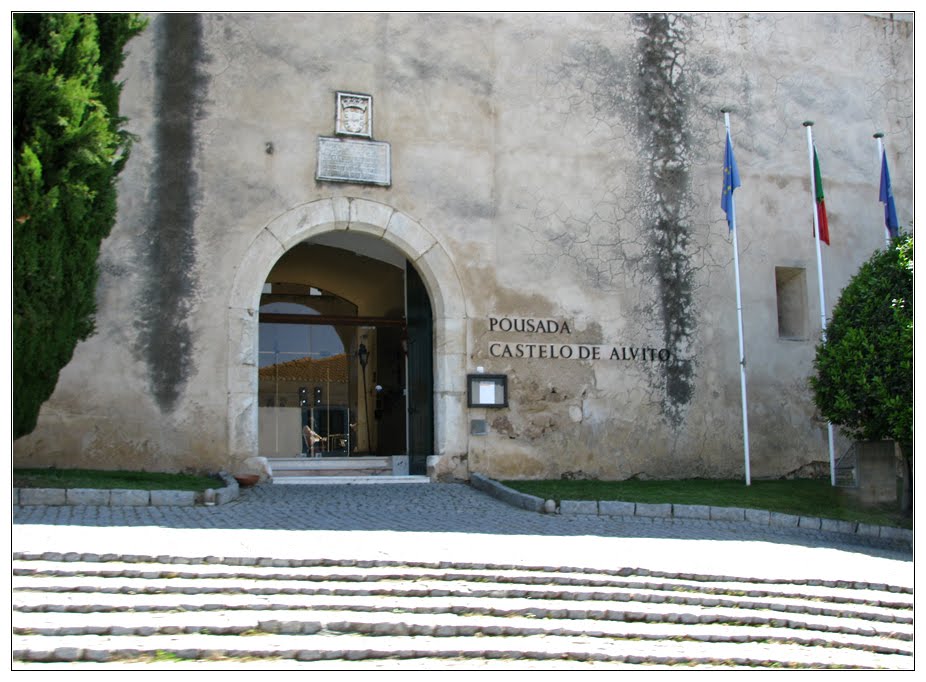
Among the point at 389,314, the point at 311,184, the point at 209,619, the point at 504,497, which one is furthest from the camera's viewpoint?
the point at 389,314

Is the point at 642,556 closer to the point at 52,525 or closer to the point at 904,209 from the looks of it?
the point at 52,525

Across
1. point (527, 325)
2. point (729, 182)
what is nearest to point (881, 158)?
point (729, 182)

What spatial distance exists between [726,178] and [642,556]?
6614 mm

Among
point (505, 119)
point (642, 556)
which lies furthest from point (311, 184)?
point (642, 556)

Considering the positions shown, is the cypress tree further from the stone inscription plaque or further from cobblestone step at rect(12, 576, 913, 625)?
cobblestone step at rect(12, 576, 913, 625)

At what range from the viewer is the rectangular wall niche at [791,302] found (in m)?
14.2

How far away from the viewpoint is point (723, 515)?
10.5 meters

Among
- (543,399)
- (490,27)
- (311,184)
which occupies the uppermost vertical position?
(490,27)

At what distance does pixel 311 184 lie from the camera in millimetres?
12172

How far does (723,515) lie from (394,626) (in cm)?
551

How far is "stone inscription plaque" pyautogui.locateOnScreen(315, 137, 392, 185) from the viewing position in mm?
12234

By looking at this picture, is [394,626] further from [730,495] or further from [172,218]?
[172,218]

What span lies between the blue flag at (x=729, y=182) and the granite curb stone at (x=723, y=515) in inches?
160

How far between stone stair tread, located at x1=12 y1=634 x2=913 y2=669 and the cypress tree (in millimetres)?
4748
